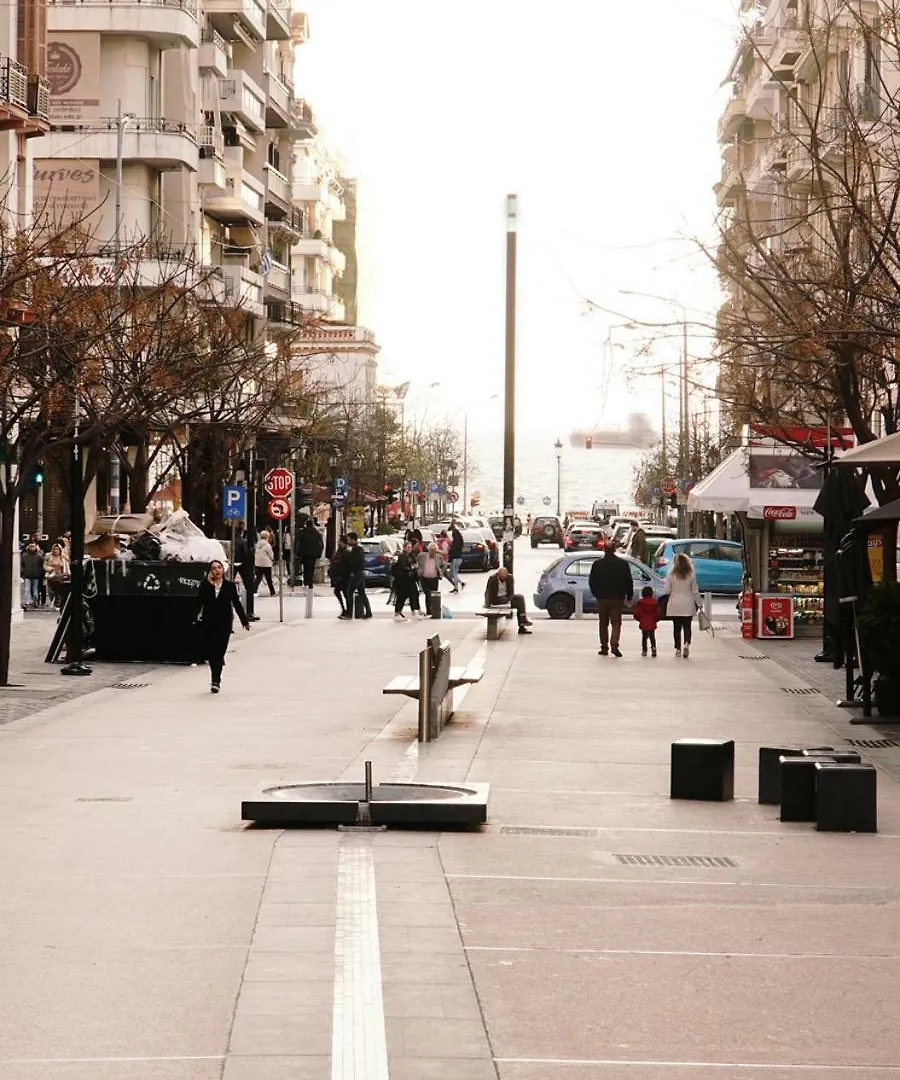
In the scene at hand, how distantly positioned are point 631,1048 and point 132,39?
182ft

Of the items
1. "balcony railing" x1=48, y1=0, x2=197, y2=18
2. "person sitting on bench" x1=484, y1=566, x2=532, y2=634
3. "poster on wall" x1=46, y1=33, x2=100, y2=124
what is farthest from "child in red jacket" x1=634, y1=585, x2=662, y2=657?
"balcony railing" x1=48, y1=0, x2=197, y2=18

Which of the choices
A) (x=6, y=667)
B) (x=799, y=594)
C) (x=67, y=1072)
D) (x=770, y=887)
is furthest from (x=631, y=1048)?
(x=799, y=594)

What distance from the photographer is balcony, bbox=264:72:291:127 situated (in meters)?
76.1

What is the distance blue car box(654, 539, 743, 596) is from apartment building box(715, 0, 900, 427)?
13.3 feet

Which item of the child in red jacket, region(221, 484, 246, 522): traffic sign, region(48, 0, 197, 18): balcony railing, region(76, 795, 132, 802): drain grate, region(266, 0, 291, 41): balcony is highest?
region(266, 0, 291, 41): balcony

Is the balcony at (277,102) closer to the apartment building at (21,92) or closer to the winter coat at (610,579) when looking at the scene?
the apartment building at (21,92)

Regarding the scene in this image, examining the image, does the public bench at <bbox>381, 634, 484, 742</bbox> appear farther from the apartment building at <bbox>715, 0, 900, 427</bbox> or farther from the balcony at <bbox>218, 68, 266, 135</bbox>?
the balcony at <bbox>218, 68, 266, 135</bbox>

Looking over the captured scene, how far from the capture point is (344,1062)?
6.63 meters

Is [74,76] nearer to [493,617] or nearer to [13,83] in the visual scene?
[13,83]

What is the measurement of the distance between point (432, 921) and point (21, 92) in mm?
31019

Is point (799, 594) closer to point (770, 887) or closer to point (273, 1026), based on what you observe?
point (770, 887)

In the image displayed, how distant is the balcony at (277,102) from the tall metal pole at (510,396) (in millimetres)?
33435

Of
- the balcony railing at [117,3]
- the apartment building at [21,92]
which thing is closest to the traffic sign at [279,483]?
the apartment building at [21,92]

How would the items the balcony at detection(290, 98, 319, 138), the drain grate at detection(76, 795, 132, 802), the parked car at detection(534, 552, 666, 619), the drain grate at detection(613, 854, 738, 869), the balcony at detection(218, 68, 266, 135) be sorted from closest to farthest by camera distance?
the drain grate at detection(613, 854, 738, 869) → the drain grate at detection(76, 795, 132, 802) → the parked car at detection(534, 552, 666, 619) → the balcony at detection(218, 68, 266, 135) → the balcony at detection(290, 98, 319, 138)
